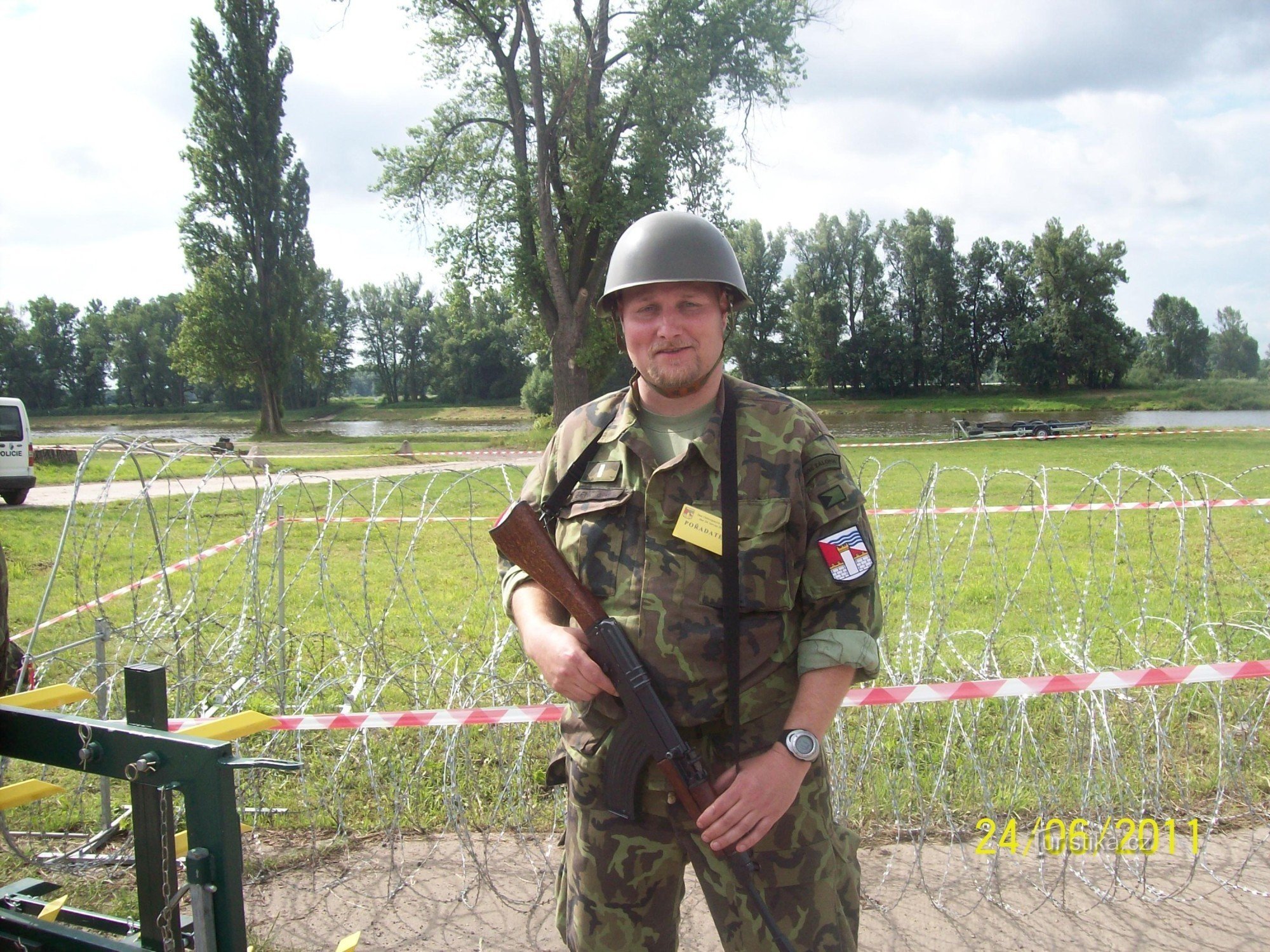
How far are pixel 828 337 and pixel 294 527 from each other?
171ft

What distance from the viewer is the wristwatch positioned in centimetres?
184

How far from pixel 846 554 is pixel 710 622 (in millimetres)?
325

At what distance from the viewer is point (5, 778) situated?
3.93 metres

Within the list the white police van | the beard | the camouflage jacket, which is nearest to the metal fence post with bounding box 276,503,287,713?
the camouflage jacket

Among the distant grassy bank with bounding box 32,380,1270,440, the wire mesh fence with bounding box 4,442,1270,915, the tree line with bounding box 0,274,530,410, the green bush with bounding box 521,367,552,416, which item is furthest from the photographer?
the tree line with bounding box 0,274,530,410

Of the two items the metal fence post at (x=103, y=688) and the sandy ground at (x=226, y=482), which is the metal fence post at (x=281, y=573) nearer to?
the metal fence post at (x=103, y=688)

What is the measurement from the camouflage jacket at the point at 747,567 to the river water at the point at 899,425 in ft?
89.6

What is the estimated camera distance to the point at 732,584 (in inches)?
75.2

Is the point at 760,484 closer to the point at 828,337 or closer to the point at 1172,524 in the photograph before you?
the point at 1172,524

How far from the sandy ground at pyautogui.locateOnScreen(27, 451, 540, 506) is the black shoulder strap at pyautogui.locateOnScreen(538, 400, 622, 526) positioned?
237 inches

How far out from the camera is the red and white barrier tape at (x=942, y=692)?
122 inches

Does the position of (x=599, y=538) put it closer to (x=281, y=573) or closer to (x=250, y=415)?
(x=281, y=573)

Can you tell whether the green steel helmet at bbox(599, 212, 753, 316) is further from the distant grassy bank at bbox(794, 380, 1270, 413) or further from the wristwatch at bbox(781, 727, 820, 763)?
the distant grassy bank at bbox(794, 380, 1270, 413)
